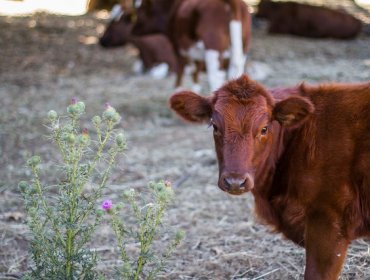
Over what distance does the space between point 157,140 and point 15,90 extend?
3590 mm

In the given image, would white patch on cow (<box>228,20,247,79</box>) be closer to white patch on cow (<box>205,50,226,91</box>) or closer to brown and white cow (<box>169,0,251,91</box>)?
brown and white cow (<box>169,0,251,91</box>)

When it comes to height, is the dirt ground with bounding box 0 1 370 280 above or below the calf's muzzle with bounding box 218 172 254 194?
below

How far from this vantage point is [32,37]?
14672 mm

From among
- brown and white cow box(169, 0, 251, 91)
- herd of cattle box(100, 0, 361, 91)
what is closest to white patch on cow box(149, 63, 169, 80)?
herd of cattle box(100, 0, 361, 91)

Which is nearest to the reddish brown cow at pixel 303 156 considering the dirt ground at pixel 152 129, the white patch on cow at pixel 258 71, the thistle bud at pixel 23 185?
the dirt ground at pixel 152 129

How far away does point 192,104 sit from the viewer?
161 inches

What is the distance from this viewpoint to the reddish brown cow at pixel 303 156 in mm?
3621

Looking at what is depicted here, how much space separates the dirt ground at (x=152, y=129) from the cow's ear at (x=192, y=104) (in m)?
1.03

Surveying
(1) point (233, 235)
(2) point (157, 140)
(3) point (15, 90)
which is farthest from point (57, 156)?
(3) point (15, 90)

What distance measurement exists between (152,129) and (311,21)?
863 cm

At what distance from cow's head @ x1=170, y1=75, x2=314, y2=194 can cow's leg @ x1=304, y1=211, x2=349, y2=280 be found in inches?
16.1

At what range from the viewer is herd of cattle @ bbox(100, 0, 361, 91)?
8875mm

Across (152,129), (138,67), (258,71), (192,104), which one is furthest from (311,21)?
(192,104)

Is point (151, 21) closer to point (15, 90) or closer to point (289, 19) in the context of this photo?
point (15, 90)
